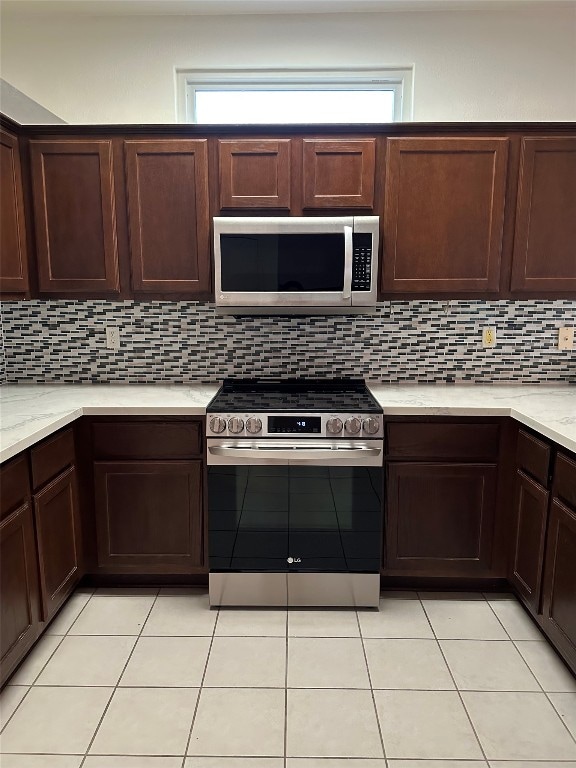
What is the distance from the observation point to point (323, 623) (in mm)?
2279

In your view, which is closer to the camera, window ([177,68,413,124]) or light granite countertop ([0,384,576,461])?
light granite countertop ([0,384,576,461])

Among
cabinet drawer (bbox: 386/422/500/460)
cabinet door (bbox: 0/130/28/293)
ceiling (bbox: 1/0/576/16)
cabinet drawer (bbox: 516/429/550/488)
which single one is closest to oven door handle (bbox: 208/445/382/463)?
cabinet drawer (bbox: 386/422/500/460)

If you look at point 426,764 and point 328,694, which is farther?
point 328,694

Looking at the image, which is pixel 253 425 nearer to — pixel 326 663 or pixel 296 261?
pixel 296 261

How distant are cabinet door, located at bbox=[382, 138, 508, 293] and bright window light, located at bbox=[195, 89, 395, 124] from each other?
0.60 meters

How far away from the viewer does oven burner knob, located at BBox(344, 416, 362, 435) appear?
7.45 feet

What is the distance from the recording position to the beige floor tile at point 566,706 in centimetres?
173

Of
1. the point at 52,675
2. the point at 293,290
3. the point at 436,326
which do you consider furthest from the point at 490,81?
the point at 52,675

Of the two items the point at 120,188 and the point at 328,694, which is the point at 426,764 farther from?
the point at 120,188

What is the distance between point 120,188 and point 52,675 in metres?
2.10

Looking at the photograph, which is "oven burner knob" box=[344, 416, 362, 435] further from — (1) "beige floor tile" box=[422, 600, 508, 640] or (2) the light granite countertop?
(1) "beige floor tile" box=[422, 600, 508, 640]

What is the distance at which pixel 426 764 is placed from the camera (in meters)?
1.58

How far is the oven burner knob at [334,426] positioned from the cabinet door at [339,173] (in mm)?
1026

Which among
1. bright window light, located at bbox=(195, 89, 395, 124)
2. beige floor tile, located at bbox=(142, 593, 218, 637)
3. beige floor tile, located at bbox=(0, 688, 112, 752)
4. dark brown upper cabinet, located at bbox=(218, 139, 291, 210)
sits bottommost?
beige floor tile, located at bbox=(0, 688, 112, 752)
